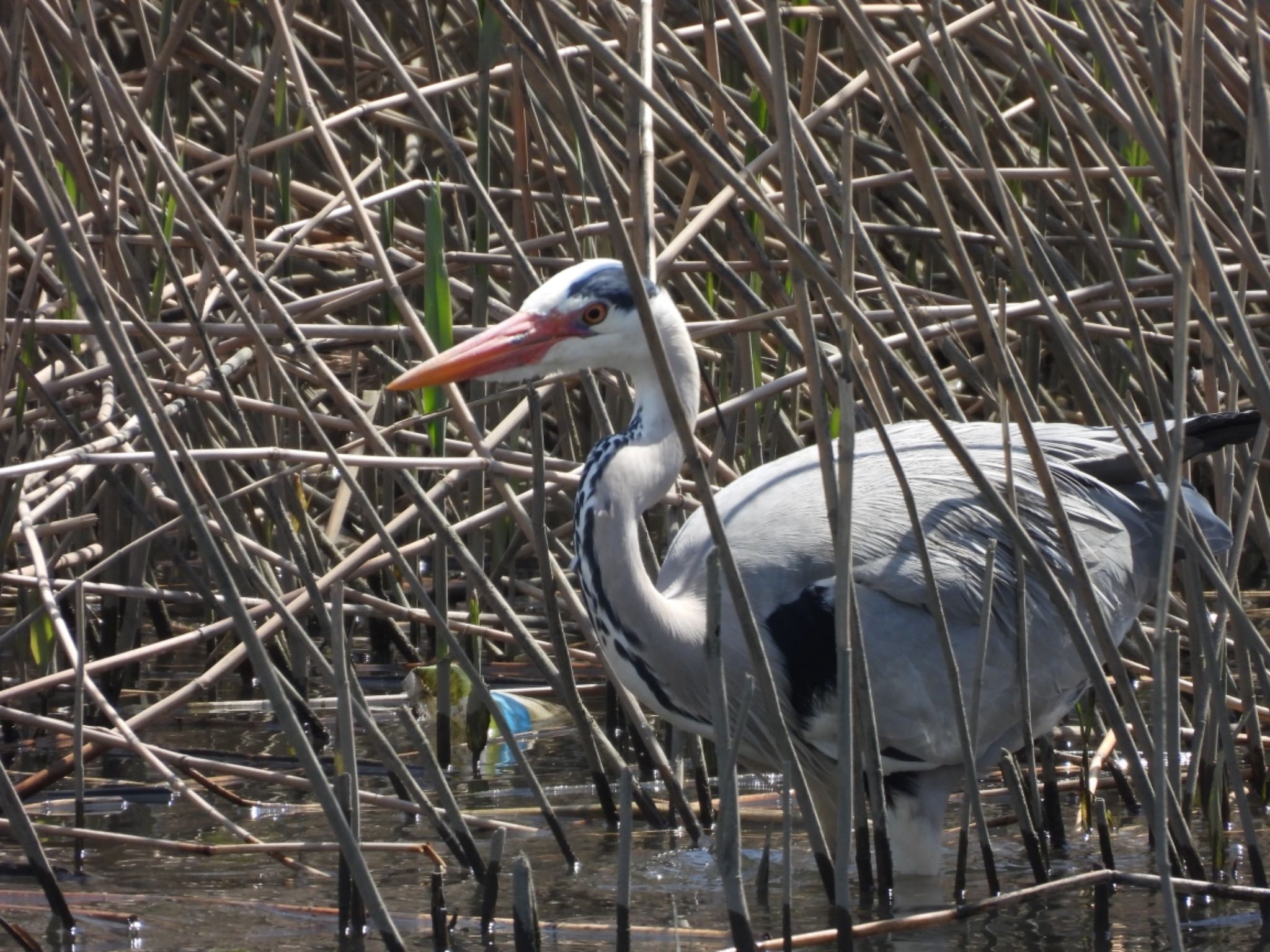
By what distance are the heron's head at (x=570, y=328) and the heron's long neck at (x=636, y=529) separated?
7 centimetres

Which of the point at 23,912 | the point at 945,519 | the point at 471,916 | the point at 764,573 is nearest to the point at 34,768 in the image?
the point at 23,912

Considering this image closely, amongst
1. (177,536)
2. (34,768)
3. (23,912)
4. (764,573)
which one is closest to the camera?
(23,912)

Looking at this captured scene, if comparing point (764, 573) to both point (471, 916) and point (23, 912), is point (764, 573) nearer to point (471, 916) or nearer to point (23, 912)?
point (471, 916)

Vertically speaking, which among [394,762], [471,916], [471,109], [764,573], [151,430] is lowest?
[471,916]

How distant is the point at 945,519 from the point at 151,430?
190cm

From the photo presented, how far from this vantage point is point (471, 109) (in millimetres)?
4465

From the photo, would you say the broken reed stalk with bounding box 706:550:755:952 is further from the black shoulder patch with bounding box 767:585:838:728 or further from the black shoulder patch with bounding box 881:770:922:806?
the black shoulder patch with bounding box 881:770:922:806

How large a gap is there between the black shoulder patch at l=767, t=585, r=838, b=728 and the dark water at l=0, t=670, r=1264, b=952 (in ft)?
1.32

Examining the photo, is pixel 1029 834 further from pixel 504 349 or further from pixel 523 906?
pixel 504 349

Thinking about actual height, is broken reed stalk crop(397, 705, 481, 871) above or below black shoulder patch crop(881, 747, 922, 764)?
above

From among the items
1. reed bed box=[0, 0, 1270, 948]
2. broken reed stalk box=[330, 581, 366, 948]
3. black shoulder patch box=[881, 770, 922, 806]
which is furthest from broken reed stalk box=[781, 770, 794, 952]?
black shoulder patch box=[881, 770, 922, 806]

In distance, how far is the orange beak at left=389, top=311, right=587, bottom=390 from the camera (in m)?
3.10

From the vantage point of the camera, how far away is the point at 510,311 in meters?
4.46

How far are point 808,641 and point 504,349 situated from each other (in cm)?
84
